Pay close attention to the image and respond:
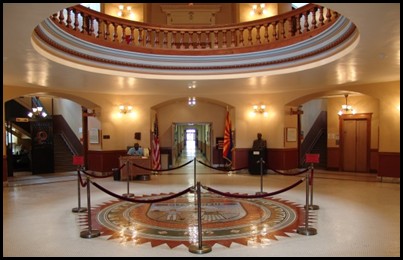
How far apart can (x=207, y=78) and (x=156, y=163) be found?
14.7 feet

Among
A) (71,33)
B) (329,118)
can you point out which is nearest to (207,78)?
(71,33)

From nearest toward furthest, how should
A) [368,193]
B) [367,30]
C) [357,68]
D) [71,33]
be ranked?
[367,30], [71,33], [357,68], [368,193]

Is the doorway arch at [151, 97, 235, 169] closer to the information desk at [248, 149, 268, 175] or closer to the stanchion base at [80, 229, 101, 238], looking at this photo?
the information desk at [248, 149, 268, 175]

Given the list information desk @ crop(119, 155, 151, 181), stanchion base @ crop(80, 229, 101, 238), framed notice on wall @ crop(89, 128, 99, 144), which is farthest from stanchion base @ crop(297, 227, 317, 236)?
→ framed notice on wall @ crop(89, 128, 99, 144)

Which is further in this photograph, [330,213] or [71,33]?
[71,33]

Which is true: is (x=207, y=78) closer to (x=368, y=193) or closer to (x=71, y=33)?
(x=71, y=33)

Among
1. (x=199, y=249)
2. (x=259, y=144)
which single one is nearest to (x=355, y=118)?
(x=259, y=144)

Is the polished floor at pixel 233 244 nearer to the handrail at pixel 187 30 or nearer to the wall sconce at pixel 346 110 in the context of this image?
the wall sconce at pixel 346 110

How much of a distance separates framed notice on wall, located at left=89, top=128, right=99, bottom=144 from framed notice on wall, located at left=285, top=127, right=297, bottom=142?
6904mm

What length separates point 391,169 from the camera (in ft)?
32.2

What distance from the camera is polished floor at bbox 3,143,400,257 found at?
4.38 m

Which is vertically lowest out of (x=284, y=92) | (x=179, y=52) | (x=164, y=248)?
(x=164, y=248)

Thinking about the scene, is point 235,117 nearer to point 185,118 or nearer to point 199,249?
point 185,118

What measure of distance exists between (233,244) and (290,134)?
8280 millimetres
